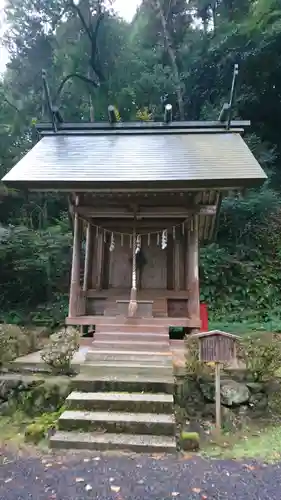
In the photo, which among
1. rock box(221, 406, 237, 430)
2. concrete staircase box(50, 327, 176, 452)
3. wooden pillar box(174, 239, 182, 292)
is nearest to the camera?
concrete staircase box(50, 327, 176, 452)

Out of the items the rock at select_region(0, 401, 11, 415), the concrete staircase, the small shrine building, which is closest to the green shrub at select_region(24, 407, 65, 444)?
the concrete staircase

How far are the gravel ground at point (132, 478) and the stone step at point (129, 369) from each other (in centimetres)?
119

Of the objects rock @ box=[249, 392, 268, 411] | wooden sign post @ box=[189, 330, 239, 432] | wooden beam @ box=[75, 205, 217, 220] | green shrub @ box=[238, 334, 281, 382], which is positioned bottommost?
rock @ box=[249, 392, 268, 411]

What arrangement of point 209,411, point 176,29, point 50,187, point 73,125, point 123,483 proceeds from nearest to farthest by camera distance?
point 123,483
point 209,411
point 50,187
point 73,125
point 176,29

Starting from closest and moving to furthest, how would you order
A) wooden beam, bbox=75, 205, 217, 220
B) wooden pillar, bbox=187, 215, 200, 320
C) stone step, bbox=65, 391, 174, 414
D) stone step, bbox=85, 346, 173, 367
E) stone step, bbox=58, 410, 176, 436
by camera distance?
stone step, bbox=58, 410, 176, 436, stone step, bbox=65, 391, 174, 414, stone step, bbox=85, 346, 173, 367, wooden pillar, bbox=187, 215, 200, 320, wooden beam, bbox=75, 205, 217, 220

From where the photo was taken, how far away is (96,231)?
7.88m

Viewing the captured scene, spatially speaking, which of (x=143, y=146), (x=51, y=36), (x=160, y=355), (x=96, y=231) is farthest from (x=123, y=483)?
(x=51, y=36)

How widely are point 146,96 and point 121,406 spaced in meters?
15.7

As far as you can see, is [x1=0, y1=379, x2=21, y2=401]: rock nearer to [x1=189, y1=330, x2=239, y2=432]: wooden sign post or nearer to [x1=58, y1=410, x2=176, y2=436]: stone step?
[x1=58, y1=410, x2=176, y2=436]: stone step

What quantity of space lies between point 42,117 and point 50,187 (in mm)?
12276

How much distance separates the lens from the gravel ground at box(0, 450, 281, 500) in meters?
2.78

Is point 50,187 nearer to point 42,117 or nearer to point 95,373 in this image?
point 95,373

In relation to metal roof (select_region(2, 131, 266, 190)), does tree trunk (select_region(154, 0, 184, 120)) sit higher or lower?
higher

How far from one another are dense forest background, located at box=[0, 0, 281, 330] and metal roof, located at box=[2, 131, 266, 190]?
5.42 metres
